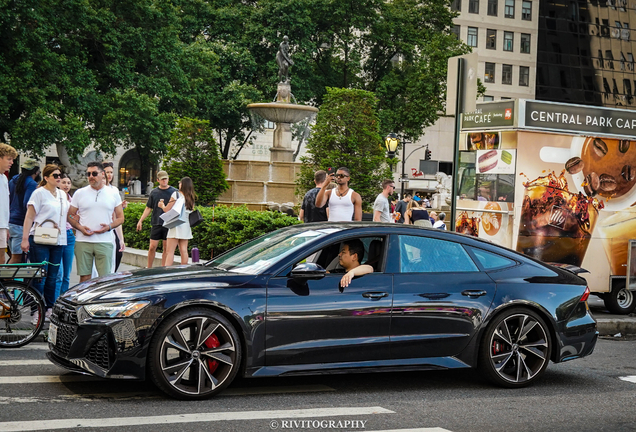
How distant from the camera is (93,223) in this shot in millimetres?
9719

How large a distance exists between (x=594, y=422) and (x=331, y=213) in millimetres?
5902

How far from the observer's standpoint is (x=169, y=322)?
19.5ft

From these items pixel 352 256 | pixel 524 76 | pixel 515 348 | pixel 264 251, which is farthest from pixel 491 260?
pixel 524 76

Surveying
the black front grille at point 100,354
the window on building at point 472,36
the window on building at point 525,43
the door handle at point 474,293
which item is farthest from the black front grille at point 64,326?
the window on building at point 525,43

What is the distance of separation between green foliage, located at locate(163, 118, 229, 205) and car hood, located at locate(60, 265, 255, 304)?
20894 mm

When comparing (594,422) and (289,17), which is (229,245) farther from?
(289,17)

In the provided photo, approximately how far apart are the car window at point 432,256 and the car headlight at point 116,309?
6.91ft

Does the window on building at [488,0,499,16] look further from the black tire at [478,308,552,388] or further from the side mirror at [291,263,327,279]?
the side mirror at [291,263,327,279]

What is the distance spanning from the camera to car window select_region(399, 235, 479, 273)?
22.4 ft

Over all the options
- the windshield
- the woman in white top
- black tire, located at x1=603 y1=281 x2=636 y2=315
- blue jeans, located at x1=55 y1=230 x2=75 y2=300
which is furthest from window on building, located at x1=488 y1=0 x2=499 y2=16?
the windshield

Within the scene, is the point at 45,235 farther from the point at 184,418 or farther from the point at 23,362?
the point at 184,418

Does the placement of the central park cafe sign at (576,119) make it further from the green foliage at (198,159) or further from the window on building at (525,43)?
the window on building at (525,43)

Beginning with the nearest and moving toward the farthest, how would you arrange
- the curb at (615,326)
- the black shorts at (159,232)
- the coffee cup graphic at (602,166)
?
the curb at (615,326) < the coffee cup graphic at (602,166) < the black shorts at (159,232)

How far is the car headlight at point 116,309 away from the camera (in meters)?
5.89
